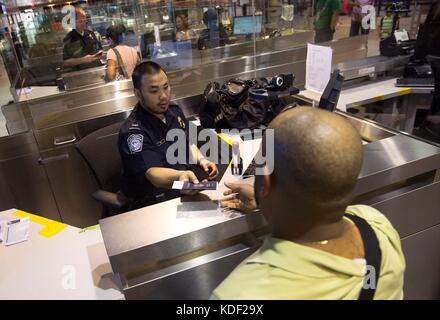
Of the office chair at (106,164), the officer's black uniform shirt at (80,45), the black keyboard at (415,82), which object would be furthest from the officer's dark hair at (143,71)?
the black keyboard at (415,82)

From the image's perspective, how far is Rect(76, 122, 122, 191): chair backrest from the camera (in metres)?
1.78

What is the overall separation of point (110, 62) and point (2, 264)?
2082mm

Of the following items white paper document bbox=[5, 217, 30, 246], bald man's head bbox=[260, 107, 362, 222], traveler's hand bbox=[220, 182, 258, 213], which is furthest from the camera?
white paper document bbox=[5, 217, 30, 246]

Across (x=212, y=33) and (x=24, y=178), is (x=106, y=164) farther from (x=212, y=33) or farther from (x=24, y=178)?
(x=212, y=33)

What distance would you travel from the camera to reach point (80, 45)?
296cm

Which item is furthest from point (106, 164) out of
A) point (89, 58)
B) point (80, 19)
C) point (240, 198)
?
point (80, 19)

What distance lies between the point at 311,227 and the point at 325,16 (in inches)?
184

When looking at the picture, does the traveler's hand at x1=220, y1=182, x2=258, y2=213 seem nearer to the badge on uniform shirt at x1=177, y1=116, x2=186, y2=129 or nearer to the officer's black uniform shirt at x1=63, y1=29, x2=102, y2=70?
the badge on uniform shirt at x1=177, y1=116, x2=186, y2=129

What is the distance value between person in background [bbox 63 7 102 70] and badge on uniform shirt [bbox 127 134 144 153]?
5.34ft

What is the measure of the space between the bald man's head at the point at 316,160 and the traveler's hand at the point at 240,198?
431 mm

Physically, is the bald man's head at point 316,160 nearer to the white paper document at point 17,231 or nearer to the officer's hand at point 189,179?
the officer's hand at point 189,179

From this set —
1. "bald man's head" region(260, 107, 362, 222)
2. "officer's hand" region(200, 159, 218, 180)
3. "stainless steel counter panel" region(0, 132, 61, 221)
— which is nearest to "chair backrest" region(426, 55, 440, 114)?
"officer's hand" region(200, 159, 218, 180)

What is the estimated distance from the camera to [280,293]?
2.14 feet
